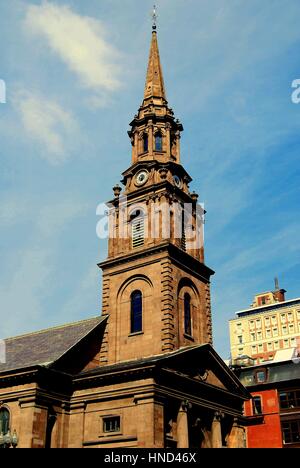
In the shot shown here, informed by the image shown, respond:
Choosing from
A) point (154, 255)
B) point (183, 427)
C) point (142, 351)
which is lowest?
point (183, 427)

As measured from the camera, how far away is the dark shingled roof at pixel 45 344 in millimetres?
41253

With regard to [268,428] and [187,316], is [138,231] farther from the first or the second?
[268,428]

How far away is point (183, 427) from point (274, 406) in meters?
22.4

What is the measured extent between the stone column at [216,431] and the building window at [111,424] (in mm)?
7953

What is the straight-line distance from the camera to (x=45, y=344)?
4444cm

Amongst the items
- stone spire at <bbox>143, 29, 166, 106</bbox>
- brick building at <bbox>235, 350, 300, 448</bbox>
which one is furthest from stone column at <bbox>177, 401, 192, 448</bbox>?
stone spire at <bbox>143, 29, 166, 106</bbox>

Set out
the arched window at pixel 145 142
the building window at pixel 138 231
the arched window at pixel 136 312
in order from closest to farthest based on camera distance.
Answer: the arched window at pixel 136 312, the building window at pixel 138 231, the arched window at pixel 145 142

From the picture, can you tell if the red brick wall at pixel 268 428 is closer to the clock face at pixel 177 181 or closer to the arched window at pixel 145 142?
the clock face at pixel 177 181

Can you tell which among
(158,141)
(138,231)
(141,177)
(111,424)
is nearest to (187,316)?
(138,231)

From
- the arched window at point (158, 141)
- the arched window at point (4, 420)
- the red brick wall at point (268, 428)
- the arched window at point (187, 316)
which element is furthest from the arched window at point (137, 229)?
the red brick wall at point (268, 428)

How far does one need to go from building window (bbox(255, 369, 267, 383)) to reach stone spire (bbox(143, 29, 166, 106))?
2897 cm

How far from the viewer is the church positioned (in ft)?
120

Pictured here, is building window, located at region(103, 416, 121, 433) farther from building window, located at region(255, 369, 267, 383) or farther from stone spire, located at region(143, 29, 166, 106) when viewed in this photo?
stone spire, located at region(143, 29, 166, 106)
